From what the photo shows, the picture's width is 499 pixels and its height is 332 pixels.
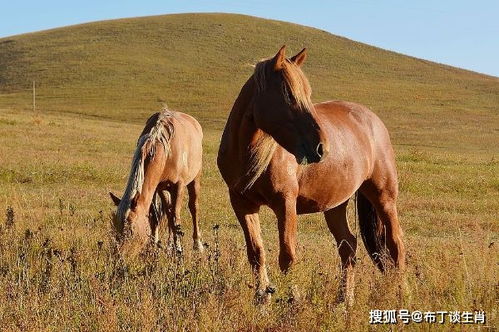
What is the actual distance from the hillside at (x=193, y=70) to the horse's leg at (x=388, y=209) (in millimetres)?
37684

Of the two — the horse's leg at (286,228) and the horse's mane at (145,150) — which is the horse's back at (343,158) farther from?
the horse's mane at (145,150)

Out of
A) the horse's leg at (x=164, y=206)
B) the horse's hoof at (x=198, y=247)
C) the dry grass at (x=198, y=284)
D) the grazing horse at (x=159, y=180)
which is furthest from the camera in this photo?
the horse's leg at (x=164, y=206)

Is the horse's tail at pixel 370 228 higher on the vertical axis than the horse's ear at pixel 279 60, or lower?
lower

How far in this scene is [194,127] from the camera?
35.9 ft

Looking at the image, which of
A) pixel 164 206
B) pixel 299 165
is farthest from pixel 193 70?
pixel 299 165

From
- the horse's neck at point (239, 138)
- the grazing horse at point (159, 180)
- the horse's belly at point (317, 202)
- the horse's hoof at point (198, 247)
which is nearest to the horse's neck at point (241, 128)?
the horse's neck at point (239, 138)

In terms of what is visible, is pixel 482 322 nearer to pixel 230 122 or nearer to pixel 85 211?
pixel 230 122

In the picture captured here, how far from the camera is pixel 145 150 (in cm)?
797

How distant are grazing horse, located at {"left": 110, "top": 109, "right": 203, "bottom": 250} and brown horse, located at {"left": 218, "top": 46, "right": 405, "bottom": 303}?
50.1 inches

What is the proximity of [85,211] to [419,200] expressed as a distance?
24.5ft

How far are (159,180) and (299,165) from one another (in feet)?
10.5

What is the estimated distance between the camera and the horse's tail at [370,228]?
6.65m

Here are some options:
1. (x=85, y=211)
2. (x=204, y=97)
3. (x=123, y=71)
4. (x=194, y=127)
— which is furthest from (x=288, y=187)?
(x=123, y=71)

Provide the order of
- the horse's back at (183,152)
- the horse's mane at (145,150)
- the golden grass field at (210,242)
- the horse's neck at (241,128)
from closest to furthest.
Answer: the golden grass field at (210,242)
the horse's neck at (241,128)
the horse's mane at (145,150)
the horse's back at (183,152)
